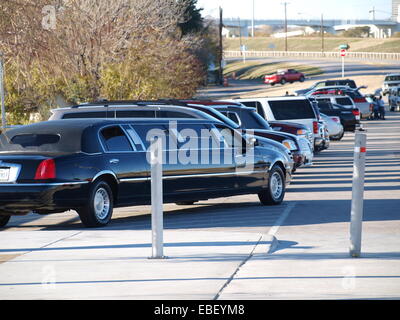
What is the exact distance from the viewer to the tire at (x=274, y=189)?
1636 cm

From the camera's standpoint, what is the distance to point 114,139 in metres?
14.0

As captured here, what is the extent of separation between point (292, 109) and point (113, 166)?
14447 mm

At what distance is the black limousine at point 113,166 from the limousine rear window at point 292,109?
424 inches

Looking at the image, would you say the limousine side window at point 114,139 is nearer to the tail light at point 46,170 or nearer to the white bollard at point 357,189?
the tail light at point 46,170

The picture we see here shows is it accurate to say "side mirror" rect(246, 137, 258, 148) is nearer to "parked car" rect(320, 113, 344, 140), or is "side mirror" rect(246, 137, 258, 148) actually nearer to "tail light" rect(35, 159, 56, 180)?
"tail light" rect(35, 159, 56, 180)

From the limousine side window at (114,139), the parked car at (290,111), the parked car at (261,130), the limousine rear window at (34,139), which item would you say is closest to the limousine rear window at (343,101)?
the parked car at (290,111)

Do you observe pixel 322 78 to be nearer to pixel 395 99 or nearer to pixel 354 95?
pixel 395 99

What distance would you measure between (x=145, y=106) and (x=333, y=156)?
12.3m

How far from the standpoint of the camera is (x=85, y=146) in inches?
Result: 531

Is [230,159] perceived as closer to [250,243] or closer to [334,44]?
[250,243]

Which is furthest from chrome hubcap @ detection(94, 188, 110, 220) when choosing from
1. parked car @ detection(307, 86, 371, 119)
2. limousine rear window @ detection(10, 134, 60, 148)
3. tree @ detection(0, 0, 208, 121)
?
parked car @ detection(307, 86, 371, 119)

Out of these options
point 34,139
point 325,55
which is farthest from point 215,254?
point 325,55

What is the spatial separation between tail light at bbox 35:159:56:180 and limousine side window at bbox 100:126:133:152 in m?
1.12
